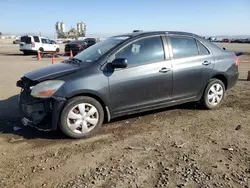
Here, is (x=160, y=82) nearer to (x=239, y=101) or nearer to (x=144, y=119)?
(x=144, y=119)

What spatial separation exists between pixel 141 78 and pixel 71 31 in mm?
99612

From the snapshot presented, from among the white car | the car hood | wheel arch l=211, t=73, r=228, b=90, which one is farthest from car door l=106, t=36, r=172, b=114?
the white car

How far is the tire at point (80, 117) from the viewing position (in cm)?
411

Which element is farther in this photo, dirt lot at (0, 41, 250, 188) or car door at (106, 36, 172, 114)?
car door at (106, 36, 172, 114)

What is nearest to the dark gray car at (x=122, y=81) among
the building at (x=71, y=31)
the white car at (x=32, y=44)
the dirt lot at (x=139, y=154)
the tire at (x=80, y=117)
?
the tire at (x=80, y=117)

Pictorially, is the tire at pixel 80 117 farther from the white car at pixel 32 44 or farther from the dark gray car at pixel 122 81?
the white car at pixel 32 44

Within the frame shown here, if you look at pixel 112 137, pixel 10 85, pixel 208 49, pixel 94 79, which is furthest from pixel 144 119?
pixel 10 85

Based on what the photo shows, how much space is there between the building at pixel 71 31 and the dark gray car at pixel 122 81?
92361mm

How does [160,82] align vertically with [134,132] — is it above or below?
above

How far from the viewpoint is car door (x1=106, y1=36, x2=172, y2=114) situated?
14.6 feet

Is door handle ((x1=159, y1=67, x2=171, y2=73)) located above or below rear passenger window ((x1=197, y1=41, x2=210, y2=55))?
below

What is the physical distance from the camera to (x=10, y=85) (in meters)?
8.55

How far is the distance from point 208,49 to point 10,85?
6443 mm

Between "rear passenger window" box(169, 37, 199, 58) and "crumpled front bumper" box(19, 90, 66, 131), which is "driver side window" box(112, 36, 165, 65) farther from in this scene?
"crumpled front bumper" box(19, 90, 66, 131)
